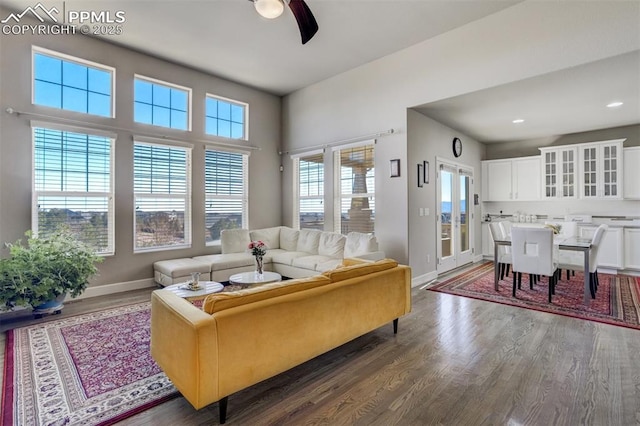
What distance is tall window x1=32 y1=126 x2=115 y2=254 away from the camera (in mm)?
4027

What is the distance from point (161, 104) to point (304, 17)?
11.5ft

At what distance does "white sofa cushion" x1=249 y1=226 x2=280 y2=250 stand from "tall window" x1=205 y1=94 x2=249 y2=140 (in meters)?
1.92

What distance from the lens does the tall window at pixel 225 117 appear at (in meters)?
5.71

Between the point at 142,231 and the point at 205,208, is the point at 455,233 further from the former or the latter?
the point at 142,231

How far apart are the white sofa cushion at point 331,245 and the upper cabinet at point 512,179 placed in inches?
171

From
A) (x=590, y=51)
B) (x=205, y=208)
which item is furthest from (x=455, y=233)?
(x=205, y=208)

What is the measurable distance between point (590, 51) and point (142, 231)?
6224 millimetres

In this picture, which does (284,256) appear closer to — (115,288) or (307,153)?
(307,153)

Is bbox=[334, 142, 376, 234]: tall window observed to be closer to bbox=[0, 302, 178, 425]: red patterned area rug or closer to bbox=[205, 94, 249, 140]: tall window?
bbox=[205, 94, 249, 140]: tall window

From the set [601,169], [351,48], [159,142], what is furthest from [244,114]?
[601,169]

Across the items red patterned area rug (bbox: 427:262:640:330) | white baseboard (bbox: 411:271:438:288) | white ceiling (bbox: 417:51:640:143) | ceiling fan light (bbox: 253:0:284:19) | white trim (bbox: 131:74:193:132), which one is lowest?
red patterned area rug (bbox: 427:262:640:330)

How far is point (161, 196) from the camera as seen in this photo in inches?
201

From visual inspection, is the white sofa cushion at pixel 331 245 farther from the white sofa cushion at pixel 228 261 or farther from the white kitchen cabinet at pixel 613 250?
the white kitchen cabinet at pixel 613 250

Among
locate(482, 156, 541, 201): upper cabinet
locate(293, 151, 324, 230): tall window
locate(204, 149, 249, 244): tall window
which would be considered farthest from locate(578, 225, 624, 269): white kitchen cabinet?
locate(204, 149, 249, 244): tall window
